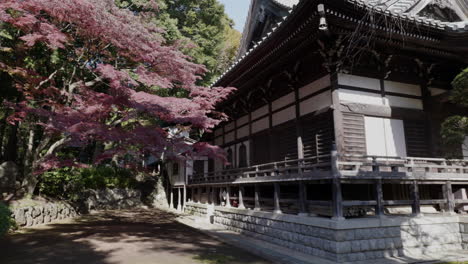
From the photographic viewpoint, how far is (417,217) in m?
8.08

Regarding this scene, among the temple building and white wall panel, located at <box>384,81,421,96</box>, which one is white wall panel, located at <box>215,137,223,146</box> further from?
white wall panel, located at <box>384,81,421,96</box>

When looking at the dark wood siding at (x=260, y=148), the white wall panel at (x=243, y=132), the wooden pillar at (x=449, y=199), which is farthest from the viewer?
the white wall panel at (x=243, y=132)

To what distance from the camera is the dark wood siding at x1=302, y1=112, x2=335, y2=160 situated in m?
9.53

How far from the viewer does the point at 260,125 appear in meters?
13.6

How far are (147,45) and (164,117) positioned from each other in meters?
3.01

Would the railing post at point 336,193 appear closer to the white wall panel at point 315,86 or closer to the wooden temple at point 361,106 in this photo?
the wooden temple at point 361,106

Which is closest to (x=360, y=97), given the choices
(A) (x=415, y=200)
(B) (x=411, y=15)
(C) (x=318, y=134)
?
(C) (x=318, y=134)

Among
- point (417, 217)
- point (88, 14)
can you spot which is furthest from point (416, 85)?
point (88, 14)

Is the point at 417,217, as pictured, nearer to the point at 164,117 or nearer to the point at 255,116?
the point at 255,116

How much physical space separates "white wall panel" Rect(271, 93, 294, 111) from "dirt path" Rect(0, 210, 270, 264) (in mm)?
5611

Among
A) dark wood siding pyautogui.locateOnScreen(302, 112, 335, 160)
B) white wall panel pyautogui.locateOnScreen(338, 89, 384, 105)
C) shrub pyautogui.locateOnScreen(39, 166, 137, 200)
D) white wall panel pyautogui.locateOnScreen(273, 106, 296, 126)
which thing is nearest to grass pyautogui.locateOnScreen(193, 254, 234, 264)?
dark wood siding pyautogui.locateOnScreen(302, 112, 335, 160)

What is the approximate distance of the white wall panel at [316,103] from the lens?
9.70 m

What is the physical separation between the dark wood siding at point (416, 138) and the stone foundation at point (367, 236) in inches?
98.8

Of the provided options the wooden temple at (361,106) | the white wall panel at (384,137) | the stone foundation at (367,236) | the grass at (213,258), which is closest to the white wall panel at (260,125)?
the wooden temple at (361,106)
